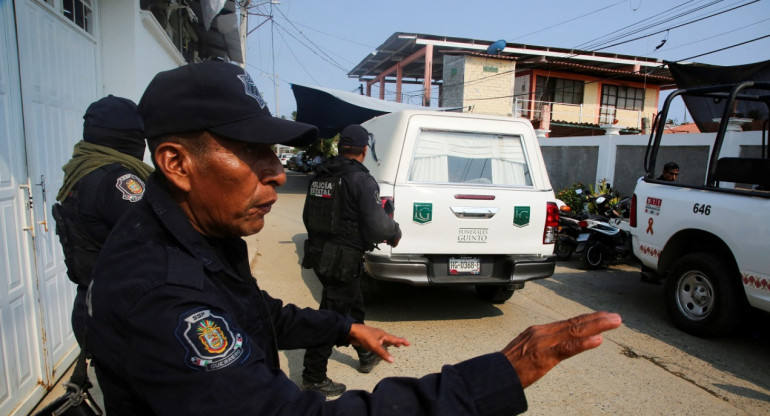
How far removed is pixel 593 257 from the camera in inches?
280

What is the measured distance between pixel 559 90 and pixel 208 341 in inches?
1043

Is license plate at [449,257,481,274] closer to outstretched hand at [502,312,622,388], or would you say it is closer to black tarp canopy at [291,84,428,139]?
outstretched hand at [502,312,622,388]

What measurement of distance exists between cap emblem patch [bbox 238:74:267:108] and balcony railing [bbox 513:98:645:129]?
902 inches

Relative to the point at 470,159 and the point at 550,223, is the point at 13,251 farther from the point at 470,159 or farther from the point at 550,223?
the point at 550,223

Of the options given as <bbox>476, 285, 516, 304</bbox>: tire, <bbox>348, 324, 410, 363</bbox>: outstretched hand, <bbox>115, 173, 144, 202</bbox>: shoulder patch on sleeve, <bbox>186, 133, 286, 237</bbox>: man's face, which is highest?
<bbox>186, 133, 286, 237</bbox>: man's face

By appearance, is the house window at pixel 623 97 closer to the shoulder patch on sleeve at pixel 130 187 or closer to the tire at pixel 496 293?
the tire at pixel 496 293

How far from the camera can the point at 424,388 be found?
37.1 inches

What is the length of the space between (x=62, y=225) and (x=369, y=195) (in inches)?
74.0

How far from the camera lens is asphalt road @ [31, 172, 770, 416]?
322 centimetres

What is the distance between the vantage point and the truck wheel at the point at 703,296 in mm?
4055

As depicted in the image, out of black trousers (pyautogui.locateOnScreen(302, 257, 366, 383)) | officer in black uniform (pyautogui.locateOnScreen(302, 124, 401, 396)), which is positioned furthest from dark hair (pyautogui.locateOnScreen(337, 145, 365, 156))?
black trousers (pyautogui.locateOnScreen(302, 257, 366, 383))

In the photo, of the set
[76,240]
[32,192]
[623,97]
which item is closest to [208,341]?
[76,240]

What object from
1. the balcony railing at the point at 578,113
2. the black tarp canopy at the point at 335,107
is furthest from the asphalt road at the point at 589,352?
the balcony railing at the point at 578,113

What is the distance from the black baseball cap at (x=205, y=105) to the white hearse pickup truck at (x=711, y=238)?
4.28 m
